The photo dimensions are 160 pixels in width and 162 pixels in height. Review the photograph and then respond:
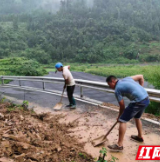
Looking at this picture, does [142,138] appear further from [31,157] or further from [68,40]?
[68,40]

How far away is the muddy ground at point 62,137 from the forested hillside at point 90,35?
5077 cm

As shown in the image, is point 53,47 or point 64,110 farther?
point 53,47

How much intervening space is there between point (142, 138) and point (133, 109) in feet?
2.54

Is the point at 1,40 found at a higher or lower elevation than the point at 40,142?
higher

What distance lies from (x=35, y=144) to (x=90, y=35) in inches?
2877

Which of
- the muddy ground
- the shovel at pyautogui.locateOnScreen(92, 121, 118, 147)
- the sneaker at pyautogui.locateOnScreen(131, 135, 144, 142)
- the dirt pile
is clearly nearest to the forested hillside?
the muddy ground

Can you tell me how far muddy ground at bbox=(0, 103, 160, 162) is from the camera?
320cm

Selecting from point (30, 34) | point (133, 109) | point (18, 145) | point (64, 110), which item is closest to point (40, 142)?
point (18, 145)

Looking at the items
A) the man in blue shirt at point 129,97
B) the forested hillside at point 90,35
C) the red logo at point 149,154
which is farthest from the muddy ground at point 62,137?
the forested hillside at point 90,35

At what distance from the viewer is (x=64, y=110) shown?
20.2 ft

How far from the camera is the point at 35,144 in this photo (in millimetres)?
3535

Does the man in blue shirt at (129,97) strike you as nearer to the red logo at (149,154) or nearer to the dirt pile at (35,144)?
the red logo at (149,154)

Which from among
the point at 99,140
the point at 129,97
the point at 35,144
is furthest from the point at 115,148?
the point at 35,144

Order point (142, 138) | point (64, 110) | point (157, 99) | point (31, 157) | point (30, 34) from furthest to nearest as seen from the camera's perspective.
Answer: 1. point (30, 34)
2. point (64, 110)
3. point (157, 99)
4. point (142, 138)
5. point (31, 157)
